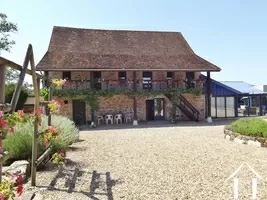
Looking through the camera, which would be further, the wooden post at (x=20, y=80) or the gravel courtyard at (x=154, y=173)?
the gravel courtyard at (x=154, y=173)

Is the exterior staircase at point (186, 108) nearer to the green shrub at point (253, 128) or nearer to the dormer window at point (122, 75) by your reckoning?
the dormer window at point (122, 75)

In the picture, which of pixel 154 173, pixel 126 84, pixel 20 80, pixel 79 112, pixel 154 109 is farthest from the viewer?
pixel 154 109

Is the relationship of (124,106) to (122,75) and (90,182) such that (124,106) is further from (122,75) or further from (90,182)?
(90,182)

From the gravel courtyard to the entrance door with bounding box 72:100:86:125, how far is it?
10664mm

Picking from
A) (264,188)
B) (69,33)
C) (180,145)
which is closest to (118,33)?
(69,33)

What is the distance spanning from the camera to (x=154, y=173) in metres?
6.46

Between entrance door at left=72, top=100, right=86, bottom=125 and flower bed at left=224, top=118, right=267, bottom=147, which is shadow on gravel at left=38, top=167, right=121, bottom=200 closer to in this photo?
flower bed at left=224, top=118, right=267, bottom=147

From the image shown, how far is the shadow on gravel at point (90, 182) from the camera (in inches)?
198

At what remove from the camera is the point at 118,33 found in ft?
82.9

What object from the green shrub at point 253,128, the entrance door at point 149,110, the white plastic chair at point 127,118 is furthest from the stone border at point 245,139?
the entrance door at point 149,110

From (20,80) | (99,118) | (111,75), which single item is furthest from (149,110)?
(20,80)

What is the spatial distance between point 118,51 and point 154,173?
57.2 feet

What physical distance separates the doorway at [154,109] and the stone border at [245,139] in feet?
33.6

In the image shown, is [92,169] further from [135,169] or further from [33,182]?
[33,182]
